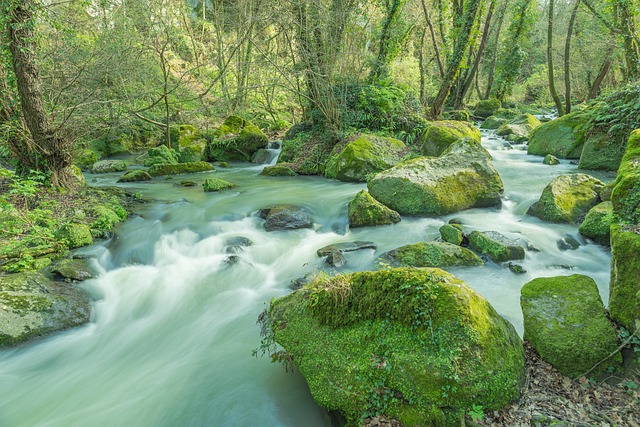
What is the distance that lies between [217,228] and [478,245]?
4.90 meters

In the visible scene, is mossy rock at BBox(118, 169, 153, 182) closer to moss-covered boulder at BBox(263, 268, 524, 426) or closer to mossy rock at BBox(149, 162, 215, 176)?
mossy rock at BBox(149, 162, 215, 176)

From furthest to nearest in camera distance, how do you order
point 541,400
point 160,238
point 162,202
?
1. point 162,202
2. point 160,238
3. point 541,400

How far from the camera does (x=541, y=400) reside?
2822mm

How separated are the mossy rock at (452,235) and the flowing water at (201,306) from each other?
459 millimetres

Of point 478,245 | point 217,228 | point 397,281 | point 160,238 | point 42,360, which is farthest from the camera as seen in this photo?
point 217,228

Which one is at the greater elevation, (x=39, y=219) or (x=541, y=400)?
(x=39, y=219)

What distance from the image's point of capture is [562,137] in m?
12.5

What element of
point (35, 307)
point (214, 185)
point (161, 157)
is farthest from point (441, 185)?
point (161, 157)

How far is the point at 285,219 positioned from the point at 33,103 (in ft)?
17.6

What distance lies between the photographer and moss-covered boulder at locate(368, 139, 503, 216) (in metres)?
7.81

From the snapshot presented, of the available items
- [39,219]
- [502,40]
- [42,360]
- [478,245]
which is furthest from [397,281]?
[502,40]

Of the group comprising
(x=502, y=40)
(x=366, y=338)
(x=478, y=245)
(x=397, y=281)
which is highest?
(x=502, y=40)

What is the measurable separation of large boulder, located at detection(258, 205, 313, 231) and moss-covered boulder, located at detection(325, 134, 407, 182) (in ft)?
10.5

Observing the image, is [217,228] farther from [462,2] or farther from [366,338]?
[462,2]
